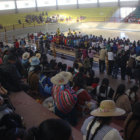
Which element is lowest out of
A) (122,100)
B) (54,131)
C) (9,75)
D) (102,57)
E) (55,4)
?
(122,100)

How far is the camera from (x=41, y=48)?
1196 centimetres

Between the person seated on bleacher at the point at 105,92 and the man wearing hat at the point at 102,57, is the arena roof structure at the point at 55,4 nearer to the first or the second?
the man wearing hat at the point at 102,57

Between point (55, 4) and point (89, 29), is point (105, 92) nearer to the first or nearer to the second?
point (89, 29)

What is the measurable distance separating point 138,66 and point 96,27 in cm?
1976

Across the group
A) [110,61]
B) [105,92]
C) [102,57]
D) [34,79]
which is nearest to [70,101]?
[105,92]

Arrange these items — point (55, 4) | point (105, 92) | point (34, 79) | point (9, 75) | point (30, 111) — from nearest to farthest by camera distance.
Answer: point (30, 111)
point (9, 75)
point (105, 92)
point (34, 79)
point (55, 4)

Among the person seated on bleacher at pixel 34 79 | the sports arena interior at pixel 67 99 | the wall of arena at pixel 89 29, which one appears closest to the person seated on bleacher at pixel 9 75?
the sports arena interior at pixel 67 99

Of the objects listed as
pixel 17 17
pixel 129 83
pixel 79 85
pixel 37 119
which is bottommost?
pixel 129 83

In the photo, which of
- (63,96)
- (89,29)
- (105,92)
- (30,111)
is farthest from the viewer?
(89,29)

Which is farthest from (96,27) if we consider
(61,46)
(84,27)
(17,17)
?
(61,46)

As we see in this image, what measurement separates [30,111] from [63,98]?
0.70 metres

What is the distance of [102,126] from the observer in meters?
1.88

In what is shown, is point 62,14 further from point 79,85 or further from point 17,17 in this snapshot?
point 79,85

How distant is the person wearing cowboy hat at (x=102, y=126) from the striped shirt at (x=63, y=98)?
46.4 inches
